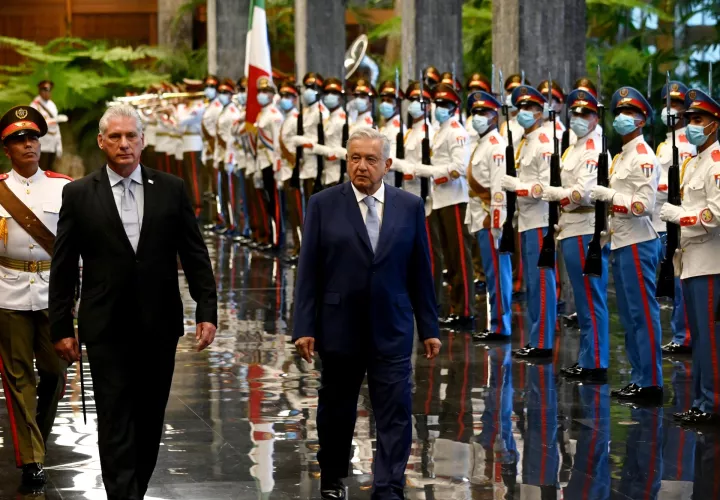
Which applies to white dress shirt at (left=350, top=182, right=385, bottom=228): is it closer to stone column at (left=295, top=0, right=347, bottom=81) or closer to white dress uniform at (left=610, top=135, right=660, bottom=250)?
white dress uniform at (left=610, top=135, right=660, bottom=250)

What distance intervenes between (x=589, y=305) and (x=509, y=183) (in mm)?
1191

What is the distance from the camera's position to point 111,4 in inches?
1300

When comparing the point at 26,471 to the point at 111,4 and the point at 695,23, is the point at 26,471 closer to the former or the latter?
the point at 695,23

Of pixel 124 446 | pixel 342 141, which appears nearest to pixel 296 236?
pixel 342 141

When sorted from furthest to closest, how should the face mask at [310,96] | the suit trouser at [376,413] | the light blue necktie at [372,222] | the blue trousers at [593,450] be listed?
1. the face mask at [310,96]
2. the blue trousers at [593,450]
3. the light blue necktie at [372,222]
4. the suit trouser at [376,413]

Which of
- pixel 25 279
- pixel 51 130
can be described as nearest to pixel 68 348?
pixel 25 279

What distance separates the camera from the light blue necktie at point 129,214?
566 centimetres

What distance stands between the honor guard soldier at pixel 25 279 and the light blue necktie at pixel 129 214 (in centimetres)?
119

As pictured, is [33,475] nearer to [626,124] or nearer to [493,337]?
[626,124]

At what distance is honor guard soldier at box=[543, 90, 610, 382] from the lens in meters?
9.29

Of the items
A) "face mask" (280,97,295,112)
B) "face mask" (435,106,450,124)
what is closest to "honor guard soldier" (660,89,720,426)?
"face mask" (435,106,450,124)

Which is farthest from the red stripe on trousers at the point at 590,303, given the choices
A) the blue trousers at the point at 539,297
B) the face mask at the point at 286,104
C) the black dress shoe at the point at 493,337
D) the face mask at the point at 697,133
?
the face mask at the point at 286,104

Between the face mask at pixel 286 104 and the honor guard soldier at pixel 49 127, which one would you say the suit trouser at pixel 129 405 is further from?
the honor guard soldier at pixel 49 127

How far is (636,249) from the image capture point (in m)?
8.59
